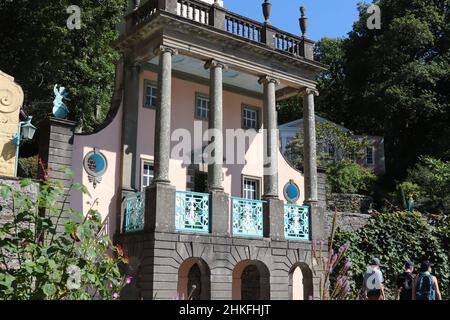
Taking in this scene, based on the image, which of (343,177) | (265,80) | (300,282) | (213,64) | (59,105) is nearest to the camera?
(59,105)

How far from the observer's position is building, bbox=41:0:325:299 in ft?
48.1

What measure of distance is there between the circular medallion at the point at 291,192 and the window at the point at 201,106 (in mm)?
3944

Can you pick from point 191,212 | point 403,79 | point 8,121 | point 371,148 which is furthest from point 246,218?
point 371,148

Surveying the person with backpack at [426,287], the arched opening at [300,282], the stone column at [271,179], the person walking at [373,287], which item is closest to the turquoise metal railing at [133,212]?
the stone column at [271,179]

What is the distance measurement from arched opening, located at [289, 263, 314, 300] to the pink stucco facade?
2671 millimetres

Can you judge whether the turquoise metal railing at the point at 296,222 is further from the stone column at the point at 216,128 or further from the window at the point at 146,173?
the window at the point at 146,173

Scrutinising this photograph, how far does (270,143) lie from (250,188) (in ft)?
8.69

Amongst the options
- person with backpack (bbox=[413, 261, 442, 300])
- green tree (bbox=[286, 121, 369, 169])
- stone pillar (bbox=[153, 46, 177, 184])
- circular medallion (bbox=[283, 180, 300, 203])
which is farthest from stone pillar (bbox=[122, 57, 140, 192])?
green tree (bbox=[286, 121, 369, 169])

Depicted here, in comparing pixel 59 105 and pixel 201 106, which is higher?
pixel 201 106

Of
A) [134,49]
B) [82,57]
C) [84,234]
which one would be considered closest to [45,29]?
[82,57]

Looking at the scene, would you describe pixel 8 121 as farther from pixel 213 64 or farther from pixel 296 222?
pixel 296 222

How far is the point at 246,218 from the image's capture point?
16109 mm

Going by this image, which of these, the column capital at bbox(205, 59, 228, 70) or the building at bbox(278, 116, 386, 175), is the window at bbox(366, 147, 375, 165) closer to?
the building at bbox(278, 116, 386, 175)
